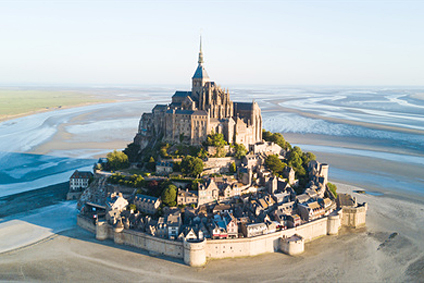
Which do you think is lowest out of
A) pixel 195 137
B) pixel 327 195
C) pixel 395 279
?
pixel 395 279

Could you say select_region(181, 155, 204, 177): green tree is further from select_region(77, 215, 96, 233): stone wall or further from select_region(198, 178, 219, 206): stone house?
select_region(77, 215, 96, 233): stone wall

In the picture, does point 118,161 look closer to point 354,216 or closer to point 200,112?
point 200,112

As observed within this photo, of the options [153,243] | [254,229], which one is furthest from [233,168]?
[153,243]

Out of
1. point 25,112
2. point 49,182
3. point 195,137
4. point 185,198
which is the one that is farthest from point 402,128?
point 25,112

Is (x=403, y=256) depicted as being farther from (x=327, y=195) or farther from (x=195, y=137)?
(x=195, y=137)

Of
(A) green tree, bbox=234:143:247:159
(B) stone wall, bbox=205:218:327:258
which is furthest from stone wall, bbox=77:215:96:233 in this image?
(A) green tree, bbox=234:143:247:159

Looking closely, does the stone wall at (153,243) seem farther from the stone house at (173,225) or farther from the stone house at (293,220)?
the stone house at (293,220)
